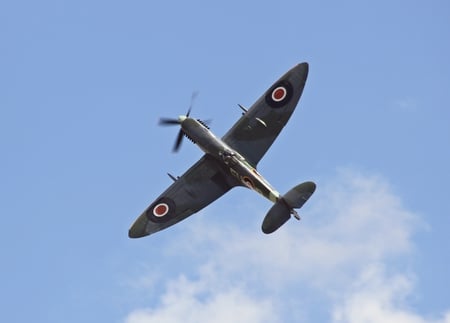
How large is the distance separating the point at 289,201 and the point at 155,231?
7.90 metres

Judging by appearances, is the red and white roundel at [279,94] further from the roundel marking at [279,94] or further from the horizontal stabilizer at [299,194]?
the horizontal stabilizer at [299,194]

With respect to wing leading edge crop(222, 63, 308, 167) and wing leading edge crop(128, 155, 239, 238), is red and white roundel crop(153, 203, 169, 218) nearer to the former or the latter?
wing leading edge crop(128, 155, 239, 238)

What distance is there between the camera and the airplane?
49.8 m

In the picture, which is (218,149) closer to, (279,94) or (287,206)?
(279,94)

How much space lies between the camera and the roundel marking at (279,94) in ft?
167

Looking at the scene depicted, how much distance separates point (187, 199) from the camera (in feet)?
165

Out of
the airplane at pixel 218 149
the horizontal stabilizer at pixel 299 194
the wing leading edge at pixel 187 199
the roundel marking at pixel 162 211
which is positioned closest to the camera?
the horizontal stabilizer at pixel 299 194

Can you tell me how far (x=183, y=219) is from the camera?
5041cm

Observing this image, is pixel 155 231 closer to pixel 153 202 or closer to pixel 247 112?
pixel 153 202

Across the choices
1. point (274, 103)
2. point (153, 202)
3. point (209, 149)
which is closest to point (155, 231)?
point (153, 202)

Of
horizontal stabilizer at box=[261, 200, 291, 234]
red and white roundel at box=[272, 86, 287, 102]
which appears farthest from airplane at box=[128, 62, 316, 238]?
horizontal stabilizer at box=[261, 200, 291, 234]

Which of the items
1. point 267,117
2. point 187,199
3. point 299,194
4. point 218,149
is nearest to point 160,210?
point 187,199

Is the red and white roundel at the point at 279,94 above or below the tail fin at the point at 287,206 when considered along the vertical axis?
above

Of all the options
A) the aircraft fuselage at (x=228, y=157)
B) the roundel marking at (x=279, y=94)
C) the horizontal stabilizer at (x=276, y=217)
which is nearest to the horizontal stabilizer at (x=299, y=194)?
the horizontal stabilizer at (x=276, y=217)
